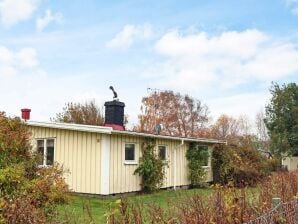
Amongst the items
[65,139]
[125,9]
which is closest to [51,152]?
[65,139]

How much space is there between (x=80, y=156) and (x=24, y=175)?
8.51 metres

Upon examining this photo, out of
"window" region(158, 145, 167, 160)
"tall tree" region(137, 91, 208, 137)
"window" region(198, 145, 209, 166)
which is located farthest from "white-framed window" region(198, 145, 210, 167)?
"tall tree" region(137, 91, 208, 137)

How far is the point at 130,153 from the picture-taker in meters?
17.3

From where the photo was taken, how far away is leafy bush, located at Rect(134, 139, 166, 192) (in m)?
17.6

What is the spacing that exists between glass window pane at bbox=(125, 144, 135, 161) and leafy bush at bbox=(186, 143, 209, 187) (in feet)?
15.5

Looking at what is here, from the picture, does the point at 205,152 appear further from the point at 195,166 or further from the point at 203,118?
the point at 203,118

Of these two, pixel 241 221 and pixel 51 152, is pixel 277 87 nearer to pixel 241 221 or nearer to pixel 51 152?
pixel 51 152

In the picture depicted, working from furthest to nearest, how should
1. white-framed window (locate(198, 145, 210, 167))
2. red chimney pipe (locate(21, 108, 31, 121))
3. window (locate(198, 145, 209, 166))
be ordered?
1. white-framed window (locate(198, 145, 210, 167))
2. window (locate(198, 145, 209, 166))
3. red chimney pipe (locate(21, 108, 31, 121))

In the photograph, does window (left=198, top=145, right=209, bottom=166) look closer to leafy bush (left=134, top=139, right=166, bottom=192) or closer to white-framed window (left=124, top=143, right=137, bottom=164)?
leafy bush (left=134, top=139, right=166, bottom=192)

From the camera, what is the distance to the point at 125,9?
1214cm

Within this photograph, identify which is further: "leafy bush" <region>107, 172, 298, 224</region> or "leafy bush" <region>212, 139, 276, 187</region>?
"leafy bush" <region>212, 139, 276, 187</region>

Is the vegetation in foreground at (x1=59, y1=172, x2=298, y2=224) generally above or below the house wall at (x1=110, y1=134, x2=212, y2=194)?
below

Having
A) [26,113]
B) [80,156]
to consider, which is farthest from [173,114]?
[80,156]

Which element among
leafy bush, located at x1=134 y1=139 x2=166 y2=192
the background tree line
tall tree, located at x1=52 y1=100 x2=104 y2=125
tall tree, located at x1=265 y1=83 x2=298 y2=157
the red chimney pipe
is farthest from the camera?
tall tree, located at x1=265 y1=83 x2=298 y2=157
